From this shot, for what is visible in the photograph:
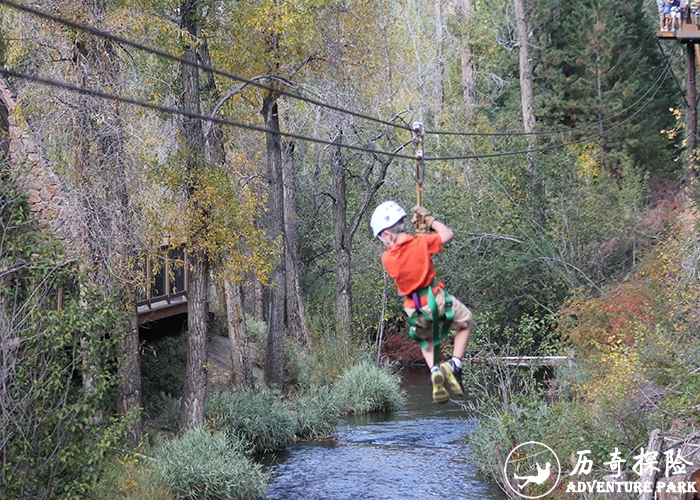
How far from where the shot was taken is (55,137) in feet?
50.6

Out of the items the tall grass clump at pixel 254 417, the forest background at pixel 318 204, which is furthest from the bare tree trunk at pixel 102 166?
the tall grass clump at pixel 254 417

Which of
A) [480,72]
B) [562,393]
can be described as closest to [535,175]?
[480,72]

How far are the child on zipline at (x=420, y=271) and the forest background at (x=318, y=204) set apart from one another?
163 cm

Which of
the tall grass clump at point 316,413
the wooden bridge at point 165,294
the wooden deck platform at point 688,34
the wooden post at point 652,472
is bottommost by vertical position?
the tall grass clump at point 316,413

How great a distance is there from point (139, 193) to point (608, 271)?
1476cm

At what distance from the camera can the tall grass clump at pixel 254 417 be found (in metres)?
18.6

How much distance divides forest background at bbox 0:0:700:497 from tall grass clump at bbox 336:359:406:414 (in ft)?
3.21

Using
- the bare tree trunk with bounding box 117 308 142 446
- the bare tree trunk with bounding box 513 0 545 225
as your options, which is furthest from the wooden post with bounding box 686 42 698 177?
the bare tree trunk with bounding box 117 308 142 446

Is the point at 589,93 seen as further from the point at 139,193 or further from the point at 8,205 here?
the point at 8,205

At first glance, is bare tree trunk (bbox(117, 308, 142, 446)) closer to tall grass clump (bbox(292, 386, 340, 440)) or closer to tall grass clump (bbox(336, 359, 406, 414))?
tall grass clump (bbox(292, 386, 340, 440))

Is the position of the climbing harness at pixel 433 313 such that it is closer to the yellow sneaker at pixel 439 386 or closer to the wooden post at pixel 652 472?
the yellow sneaker at pixel 439 386

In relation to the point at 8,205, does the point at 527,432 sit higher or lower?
lower

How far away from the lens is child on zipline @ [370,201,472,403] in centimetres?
748

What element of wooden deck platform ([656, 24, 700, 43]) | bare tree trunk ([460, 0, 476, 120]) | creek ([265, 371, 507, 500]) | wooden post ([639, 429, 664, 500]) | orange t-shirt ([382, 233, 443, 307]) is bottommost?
creek ([265, 371, 507, 500])
